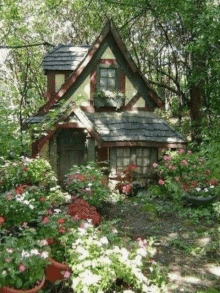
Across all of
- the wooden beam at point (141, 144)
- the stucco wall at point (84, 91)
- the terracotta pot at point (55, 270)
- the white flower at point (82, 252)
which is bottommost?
the terracotta pot at point (55, 270)

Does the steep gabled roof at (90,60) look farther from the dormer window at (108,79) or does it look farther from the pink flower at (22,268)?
the pink flower at (22,268)

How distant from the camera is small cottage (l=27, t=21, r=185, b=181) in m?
11.4

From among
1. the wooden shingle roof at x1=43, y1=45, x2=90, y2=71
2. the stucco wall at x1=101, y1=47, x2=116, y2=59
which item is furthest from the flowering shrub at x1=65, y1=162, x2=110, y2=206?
the wooden shingle roof at x1=43, y1=45, x2=90, y2=71

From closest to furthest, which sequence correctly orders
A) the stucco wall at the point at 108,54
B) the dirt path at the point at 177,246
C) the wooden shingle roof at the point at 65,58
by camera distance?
Answer: the dirt path at the point at 177,246
the stucco wall at the point at 108,54
the wooden shingle roof at the point at 65,58

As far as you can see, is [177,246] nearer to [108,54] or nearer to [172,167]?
[172,167]

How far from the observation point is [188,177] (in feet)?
32.0

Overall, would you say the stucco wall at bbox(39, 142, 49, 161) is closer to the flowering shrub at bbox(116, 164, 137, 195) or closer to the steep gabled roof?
the steep gabled roof

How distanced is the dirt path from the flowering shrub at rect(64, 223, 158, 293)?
0.84 metres

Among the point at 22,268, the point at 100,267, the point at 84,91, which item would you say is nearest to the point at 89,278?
the point at 100,267

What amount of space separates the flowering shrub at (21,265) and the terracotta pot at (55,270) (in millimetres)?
380

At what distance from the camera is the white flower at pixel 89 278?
411 cm

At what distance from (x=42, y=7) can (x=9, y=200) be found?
18023mm

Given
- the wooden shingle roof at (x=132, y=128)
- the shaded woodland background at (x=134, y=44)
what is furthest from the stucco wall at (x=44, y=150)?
the wooden shingle roof at (x=132, y=128)

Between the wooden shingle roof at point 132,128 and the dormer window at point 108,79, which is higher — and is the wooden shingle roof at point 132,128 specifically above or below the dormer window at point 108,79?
below
